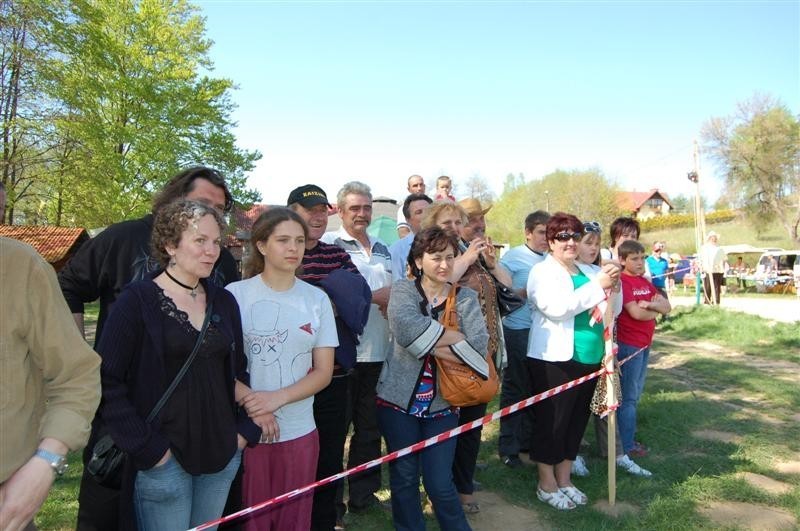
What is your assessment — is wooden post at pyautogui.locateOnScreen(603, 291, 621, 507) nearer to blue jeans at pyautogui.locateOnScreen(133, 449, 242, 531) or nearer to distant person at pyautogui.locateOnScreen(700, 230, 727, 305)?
blue jeans at pyautogui.locateOnScreen(133, 449, 242, 531)

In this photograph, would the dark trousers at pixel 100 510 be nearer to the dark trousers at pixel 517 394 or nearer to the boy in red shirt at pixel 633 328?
the dark trousers at pixel 517 394

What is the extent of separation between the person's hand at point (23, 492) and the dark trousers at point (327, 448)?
5.40ft

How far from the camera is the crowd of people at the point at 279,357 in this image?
6.51ft

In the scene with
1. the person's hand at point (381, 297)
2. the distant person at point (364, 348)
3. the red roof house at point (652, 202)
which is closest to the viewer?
the person's hand at point (381, 297)

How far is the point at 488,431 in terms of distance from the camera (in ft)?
18.6

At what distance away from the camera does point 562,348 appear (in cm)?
385

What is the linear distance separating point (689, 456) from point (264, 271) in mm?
4274

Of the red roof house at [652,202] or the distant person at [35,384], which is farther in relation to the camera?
the red roof house at [652,202]

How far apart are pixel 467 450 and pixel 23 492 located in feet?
8.93

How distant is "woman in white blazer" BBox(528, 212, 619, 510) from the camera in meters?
3.80

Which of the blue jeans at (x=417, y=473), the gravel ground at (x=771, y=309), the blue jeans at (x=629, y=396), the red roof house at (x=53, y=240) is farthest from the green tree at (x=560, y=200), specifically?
the blue jeans at (x=417, y=473)

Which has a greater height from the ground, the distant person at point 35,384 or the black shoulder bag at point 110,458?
the distant person at point 35,384

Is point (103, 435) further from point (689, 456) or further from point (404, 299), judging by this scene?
point (689, 456)

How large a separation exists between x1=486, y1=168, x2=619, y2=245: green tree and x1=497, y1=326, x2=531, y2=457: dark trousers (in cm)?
3880
